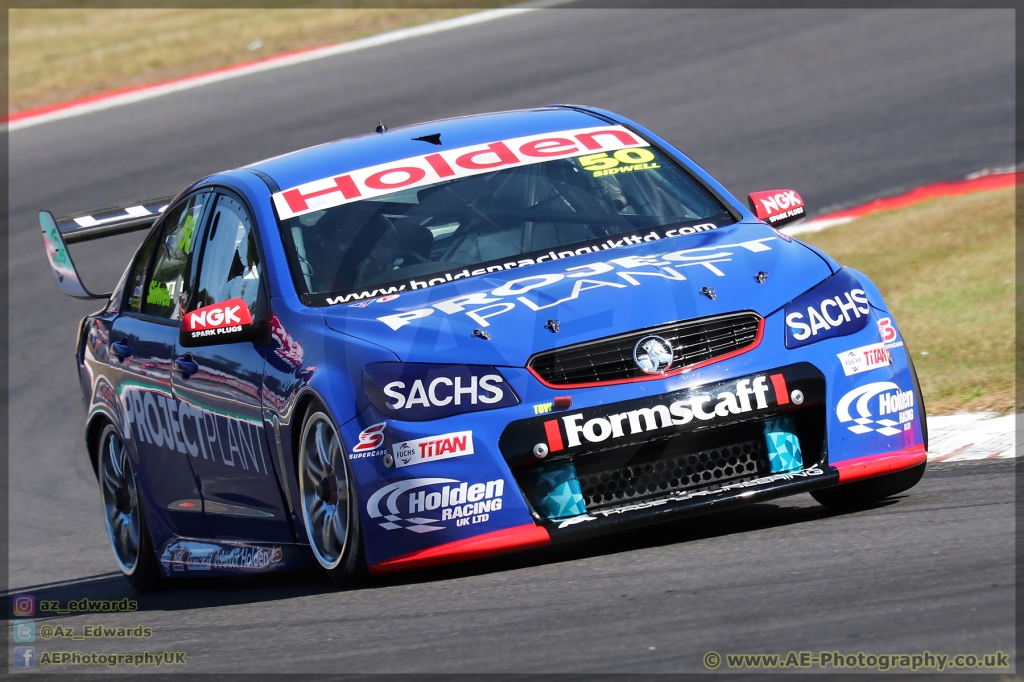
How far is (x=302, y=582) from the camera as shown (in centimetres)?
587

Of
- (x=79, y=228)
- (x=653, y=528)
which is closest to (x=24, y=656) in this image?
(x=653, y=528)

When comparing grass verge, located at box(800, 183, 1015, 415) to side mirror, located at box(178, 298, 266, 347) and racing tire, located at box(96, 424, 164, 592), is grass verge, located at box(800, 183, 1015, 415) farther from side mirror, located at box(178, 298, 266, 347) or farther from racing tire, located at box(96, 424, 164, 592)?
racing tire, located at box(96, 424, 164, 592)

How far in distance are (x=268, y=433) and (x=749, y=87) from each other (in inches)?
428

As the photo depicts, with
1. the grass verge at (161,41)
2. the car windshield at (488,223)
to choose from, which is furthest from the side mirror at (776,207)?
the grass verge at (161,41)

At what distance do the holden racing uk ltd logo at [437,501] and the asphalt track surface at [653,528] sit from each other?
219mm

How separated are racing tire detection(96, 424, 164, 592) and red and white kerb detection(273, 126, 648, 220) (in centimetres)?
170

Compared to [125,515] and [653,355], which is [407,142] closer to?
[653,355]

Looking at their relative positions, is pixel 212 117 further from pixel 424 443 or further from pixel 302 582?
pixel 424 443

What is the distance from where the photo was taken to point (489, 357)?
483cm

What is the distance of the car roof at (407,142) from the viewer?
627cm

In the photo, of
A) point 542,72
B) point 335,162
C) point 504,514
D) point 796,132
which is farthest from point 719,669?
point 542,72

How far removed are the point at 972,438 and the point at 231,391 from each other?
9.95 ft

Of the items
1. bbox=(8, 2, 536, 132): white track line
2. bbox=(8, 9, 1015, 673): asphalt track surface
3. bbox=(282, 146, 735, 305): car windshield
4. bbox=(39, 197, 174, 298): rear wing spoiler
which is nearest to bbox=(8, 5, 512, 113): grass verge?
bbox=(8, 2, 536, 132): white track line

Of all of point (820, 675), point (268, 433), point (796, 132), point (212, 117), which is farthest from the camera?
point (212, 117)
